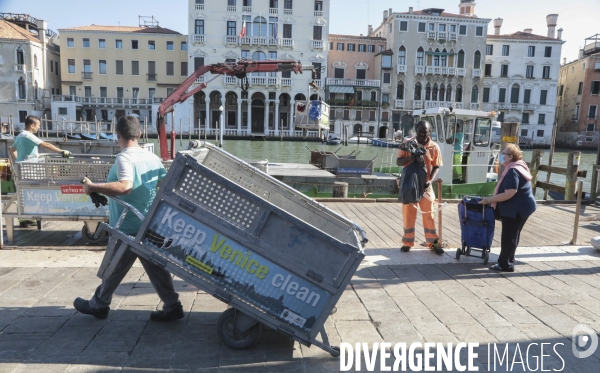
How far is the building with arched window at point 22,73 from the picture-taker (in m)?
51.6

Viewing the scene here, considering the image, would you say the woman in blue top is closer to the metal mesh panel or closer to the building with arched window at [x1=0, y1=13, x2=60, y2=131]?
the metal mesh panel

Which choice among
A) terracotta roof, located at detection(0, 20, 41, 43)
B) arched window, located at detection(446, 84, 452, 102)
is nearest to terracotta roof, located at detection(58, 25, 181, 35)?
terracotta roof, located at detection(0, 20, 41, 43)

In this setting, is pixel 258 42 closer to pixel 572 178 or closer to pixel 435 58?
pixel 435 58

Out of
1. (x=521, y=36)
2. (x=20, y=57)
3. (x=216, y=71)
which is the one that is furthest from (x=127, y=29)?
(x=521, y=36)

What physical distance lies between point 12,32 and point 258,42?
2875 centimetres

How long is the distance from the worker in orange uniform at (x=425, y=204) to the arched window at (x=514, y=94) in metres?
62.1

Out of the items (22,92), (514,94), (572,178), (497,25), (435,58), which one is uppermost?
(497,25)

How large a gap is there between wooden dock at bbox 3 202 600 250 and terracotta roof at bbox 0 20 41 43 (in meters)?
55.0

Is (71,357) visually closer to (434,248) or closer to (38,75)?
(434,248)

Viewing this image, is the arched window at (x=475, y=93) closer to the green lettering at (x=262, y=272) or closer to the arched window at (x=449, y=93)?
the arched window at (x=449, y=93)

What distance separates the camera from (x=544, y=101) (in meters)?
61.0

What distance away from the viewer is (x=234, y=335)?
3529 millimetres

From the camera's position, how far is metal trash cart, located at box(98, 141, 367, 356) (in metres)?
3.26

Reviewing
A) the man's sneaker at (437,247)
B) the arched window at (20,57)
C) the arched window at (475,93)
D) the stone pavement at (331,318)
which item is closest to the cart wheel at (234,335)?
the stone pavement at (331,318)
